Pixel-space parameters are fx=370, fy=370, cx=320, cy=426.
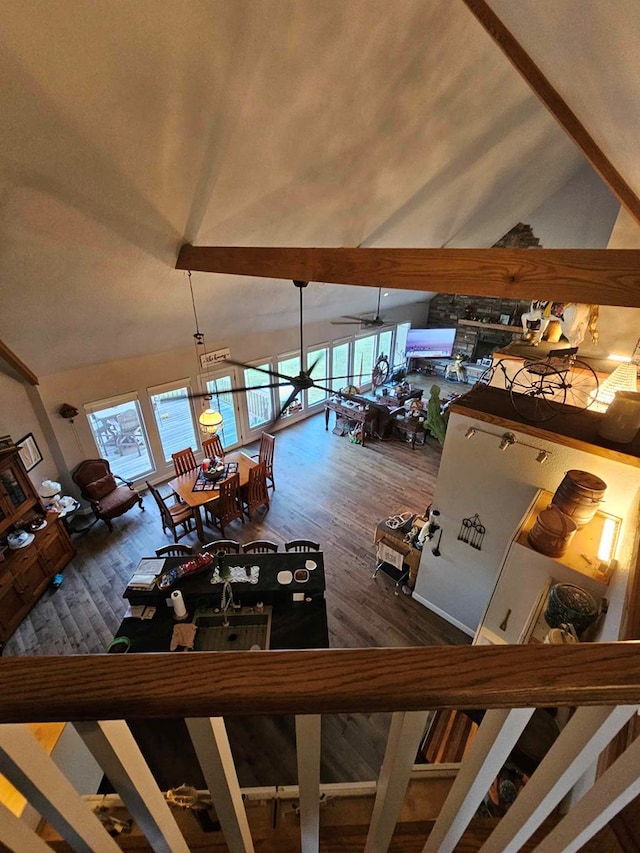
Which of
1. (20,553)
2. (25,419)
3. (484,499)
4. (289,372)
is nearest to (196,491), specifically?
(20,553)

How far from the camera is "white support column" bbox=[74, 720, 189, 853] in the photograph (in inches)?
22.2

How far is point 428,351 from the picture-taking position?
38.1 feet

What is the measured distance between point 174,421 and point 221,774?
664 centimetres

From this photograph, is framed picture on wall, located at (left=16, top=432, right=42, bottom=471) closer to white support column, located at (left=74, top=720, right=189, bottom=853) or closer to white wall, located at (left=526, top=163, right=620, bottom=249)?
white support column, located at (left=74, top=720, right=189, bottom=853)

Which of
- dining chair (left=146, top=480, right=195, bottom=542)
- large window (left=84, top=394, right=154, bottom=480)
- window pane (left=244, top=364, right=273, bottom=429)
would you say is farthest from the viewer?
window pane (left=244, top=364, right=273, bottom=429)

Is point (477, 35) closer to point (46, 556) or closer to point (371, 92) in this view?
point (371, 92)

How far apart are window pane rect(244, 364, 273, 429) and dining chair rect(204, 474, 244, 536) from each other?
8.94ft

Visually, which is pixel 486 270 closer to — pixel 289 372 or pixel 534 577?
pixel 534 577

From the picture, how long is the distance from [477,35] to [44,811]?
4.26 meters

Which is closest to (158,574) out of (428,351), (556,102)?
(556,102)

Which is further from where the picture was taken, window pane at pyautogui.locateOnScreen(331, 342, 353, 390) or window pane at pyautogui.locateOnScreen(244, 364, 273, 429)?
window pane at pyautogui.locateOnScreen(331, 342, 353, 390)

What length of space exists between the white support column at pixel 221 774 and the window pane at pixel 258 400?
724 cm

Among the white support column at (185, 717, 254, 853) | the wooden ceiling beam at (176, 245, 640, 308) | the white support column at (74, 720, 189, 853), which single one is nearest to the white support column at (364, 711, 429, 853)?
the white support column at (185, 717, 254, 853)

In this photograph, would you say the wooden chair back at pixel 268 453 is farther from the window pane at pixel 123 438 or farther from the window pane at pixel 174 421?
the window pane at pixel 123 438
